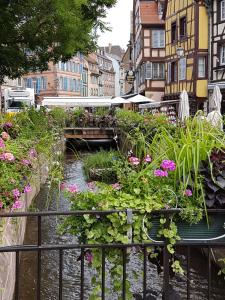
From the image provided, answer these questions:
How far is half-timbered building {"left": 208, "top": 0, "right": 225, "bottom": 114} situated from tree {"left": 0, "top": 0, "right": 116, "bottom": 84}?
14426 mm

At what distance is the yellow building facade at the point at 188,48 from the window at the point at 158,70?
13.1 feet

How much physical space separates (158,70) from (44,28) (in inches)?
1110

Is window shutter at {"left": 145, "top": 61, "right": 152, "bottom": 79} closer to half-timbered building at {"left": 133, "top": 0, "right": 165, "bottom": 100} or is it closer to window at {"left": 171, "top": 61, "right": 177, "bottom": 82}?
half-timbered building at {"left": 133, "top": 0, "right": 165, "bottom": 100}

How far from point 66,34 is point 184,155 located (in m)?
8.77

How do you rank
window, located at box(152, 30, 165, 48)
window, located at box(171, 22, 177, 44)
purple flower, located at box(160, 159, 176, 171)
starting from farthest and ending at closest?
window, located at box(152, 30, 165, 48) → window, located at box(171, 22, 177, 44) → purple flower, located at box(160, 159, 176, 171)

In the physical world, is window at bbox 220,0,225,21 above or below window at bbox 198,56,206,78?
above

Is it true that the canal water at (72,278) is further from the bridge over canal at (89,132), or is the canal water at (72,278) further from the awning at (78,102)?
the awning at (78,102)

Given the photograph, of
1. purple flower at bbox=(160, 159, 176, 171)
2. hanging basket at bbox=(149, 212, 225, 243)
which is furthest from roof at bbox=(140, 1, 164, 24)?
hanging basket at bbox=(149, 212, 225, 243)

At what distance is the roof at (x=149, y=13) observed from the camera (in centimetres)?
4075

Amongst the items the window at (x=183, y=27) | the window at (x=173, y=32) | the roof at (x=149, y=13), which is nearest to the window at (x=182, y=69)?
the window at (x=183, y=27)

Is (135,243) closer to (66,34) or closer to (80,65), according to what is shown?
(66,34)

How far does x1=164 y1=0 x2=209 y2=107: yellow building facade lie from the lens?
29.6m

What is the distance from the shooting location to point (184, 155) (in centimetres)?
360

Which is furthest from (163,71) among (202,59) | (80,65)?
(80,65)
